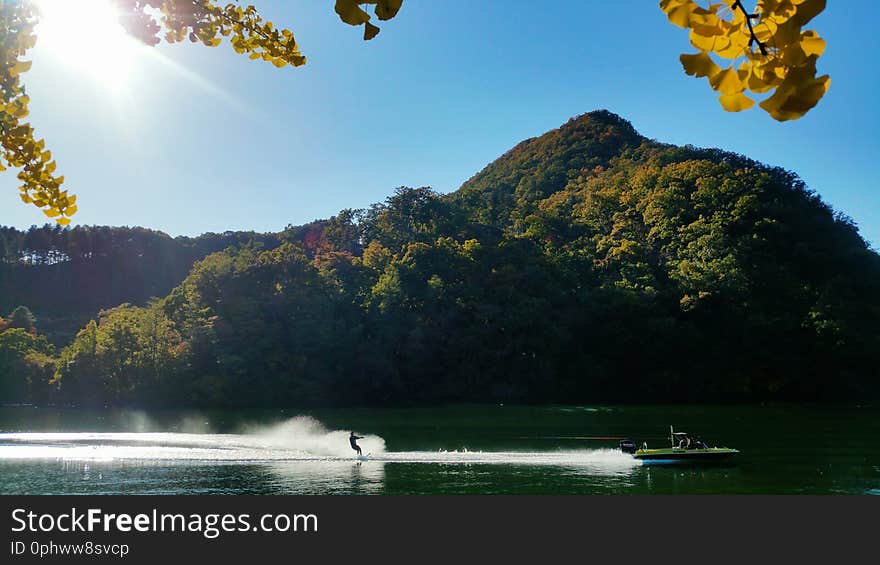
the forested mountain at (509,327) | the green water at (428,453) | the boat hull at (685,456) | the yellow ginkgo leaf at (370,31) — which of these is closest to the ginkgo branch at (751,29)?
the yellow ginkgo leaf at (370,31)

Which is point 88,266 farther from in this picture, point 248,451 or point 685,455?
point 685,455

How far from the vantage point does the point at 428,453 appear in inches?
842

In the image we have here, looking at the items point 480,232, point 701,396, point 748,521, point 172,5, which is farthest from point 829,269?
point 172,5

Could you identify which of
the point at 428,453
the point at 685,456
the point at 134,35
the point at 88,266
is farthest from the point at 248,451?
the point at 88,266

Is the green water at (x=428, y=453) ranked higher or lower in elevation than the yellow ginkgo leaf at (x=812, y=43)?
lower

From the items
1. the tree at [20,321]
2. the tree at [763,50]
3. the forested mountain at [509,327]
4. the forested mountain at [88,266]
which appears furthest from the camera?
the forested mountain at [88,266]

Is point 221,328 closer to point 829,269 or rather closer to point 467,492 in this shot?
point 467,492

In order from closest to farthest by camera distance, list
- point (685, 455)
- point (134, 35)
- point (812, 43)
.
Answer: point (812, 43), point (134, 35), point (685, 455)

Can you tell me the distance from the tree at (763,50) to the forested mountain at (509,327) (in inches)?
1580

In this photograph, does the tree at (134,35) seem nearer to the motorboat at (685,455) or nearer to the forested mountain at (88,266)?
the motorboat at (685,455)

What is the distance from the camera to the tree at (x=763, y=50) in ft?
3.04

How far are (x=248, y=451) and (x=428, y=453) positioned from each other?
6711 mm

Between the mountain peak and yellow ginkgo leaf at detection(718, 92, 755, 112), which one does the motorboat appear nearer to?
yellow ginkgo leaf at detection(718, 92, 755, 112)

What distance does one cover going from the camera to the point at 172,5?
8.45 feet
